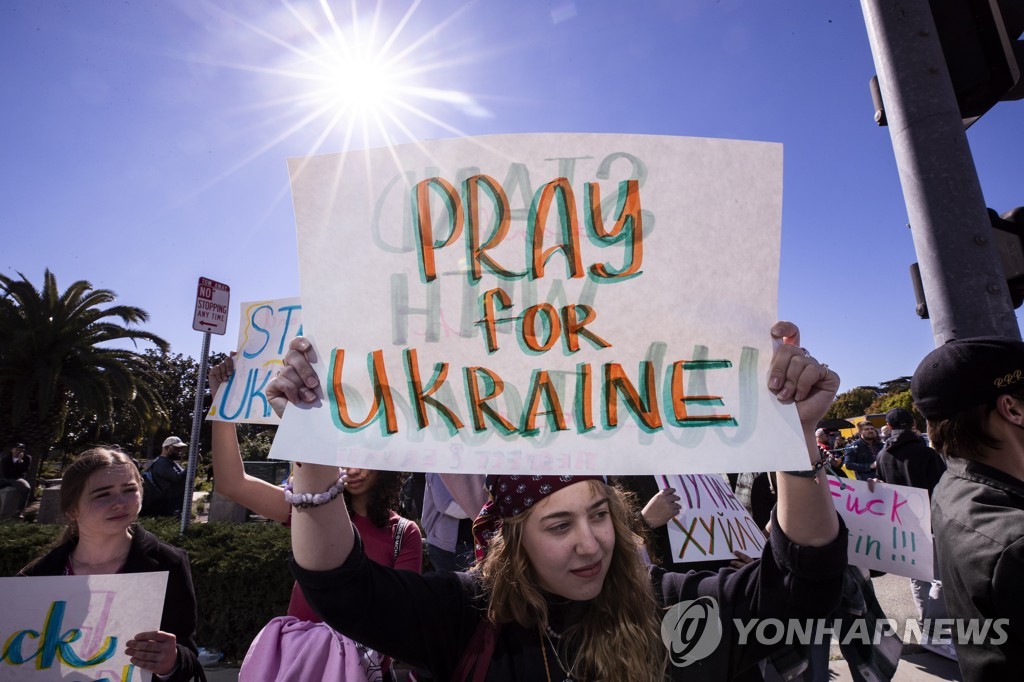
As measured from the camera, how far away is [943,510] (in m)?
1.76

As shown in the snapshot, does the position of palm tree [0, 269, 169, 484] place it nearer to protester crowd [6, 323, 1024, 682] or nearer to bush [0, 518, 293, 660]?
bush [0, 518, 293, 660]

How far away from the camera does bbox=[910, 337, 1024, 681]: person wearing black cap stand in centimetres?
150

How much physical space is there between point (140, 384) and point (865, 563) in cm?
2030

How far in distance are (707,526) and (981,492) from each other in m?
1.62

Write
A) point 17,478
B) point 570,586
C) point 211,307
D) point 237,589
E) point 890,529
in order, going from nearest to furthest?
point 570,586, point 890,529, point 237,589, point 211,307, point 17,478

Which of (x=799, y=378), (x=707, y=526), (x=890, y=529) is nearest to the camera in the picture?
(x=799, y=378)

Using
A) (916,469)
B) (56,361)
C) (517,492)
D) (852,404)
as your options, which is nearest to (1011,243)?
(517,492)

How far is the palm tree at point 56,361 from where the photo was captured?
16.4 m

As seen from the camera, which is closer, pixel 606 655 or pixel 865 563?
pixel 606 655

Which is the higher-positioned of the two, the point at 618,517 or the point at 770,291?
the point at 770,291

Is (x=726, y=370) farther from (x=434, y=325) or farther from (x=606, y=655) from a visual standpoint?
(x=606, y=655)

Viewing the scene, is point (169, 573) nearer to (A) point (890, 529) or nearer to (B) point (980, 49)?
(A) point (890, 529)

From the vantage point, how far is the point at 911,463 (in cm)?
509

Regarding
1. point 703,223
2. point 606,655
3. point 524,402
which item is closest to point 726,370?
point 703,223
